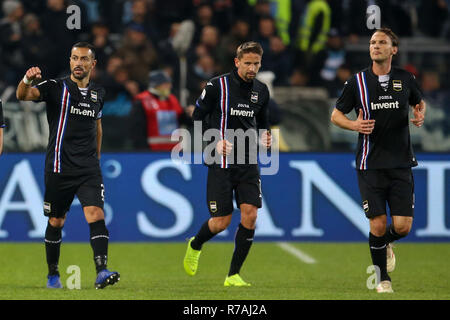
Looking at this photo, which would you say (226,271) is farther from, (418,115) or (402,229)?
(418,115)

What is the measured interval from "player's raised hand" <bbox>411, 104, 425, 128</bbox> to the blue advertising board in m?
5.25

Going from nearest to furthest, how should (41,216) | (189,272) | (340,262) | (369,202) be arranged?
(369,202)
(189,272)
(340,262)
(41,216)

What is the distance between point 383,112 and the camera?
31.1 ft

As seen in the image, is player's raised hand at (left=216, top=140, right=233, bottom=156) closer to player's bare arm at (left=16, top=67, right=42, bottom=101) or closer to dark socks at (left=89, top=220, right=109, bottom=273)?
dark socks at (left=89, top=220, right=109, bottom=273)

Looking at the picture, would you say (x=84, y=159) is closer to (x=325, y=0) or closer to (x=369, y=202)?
(x=369, y=202)

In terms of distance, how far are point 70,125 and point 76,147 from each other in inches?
7.7

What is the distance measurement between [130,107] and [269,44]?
2.94m

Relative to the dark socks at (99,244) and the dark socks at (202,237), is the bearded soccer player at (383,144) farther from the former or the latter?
the dark socks at (99,244)

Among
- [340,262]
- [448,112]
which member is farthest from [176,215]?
[448,112]

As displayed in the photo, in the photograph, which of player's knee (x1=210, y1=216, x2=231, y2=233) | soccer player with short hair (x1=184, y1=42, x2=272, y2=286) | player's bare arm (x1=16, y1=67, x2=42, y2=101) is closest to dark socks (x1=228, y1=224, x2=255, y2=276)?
soccer player with short hair (x1=184, y1=42, x2=272, y2=286)

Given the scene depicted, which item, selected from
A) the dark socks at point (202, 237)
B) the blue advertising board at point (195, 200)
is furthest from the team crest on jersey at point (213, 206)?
the blue advertising board at point (195, 200)

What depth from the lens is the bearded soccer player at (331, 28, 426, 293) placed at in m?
9.48

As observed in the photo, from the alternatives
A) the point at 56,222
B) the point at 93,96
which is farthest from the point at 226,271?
the point at 93,96

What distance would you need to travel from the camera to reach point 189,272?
1046 cm
